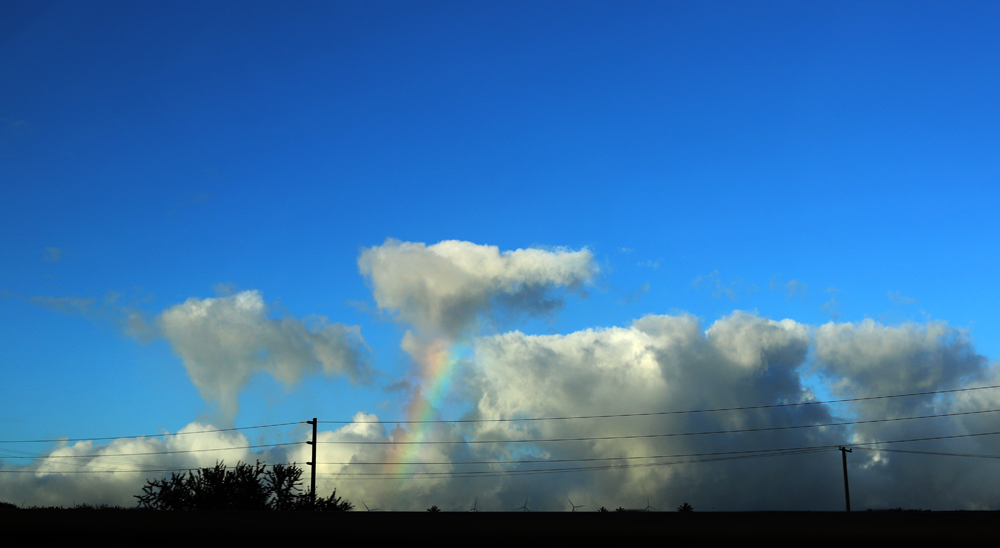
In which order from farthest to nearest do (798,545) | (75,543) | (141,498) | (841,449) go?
(841,449) < (141,498) < (75,543) < (798,545)

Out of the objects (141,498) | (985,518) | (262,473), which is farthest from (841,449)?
(985,518)

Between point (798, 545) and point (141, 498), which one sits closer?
point (798, 545)

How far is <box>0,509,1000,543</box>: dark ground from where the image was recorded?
467 centimetres

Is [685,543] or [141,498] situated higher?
[685,543]

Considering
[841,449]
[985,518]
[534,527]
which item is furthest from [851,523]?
[841,449]

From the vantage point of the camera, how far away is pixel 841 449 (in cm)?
8438

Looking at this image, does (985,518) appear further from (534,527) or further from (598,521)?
(534,527)

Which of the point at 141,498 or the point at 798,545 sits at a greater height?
the point at 798,545

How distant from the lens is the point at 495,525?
504 centimetres

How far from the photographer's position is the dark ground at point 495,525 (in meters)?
4.67

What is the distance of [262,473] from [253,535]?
7504 centimetres

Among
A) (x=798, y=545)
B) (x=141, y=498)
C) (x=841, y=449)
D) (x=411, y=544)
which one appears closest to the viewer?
(x=798, y=545)

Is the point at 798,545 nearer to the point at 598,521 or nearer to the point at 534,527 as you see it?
the point at 598,521

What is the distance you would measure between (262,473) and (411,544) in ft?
248
